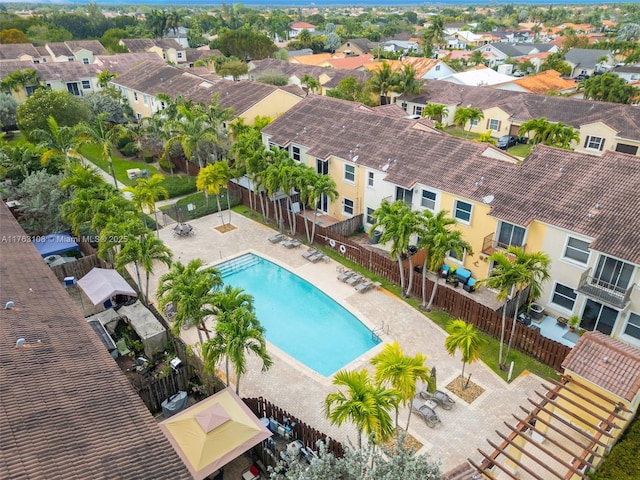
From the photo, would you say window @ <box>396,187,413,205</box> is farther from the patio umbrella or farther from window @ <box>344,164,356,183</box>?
the patio umbrella

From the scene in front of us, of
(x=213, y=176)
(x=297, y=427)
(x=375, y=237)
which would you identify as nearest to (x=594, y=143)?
(x=375, y=237)

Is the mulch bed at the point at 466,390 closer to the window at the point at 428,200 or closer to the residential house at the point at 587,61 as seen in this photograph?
the window at the point at 428,200

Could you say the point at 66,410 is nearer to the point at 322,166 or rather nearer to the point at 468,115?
the point at 322,166

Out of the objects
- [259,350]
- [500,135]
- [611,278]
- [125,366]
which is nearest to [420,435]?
[259,350]

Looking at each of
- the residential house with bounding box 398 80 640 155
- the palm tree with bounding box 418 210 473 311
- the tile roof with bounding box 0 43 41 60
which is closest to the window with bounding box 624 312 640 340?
the palm tree with bounding box 418 210 473 311

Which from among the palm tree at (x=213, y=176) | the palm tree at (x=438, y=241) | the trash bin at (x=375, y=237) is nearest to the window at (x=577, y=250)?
the palm tree at (x=438, y=241)

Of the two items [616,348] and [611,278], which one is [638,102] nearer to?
[611,278]
